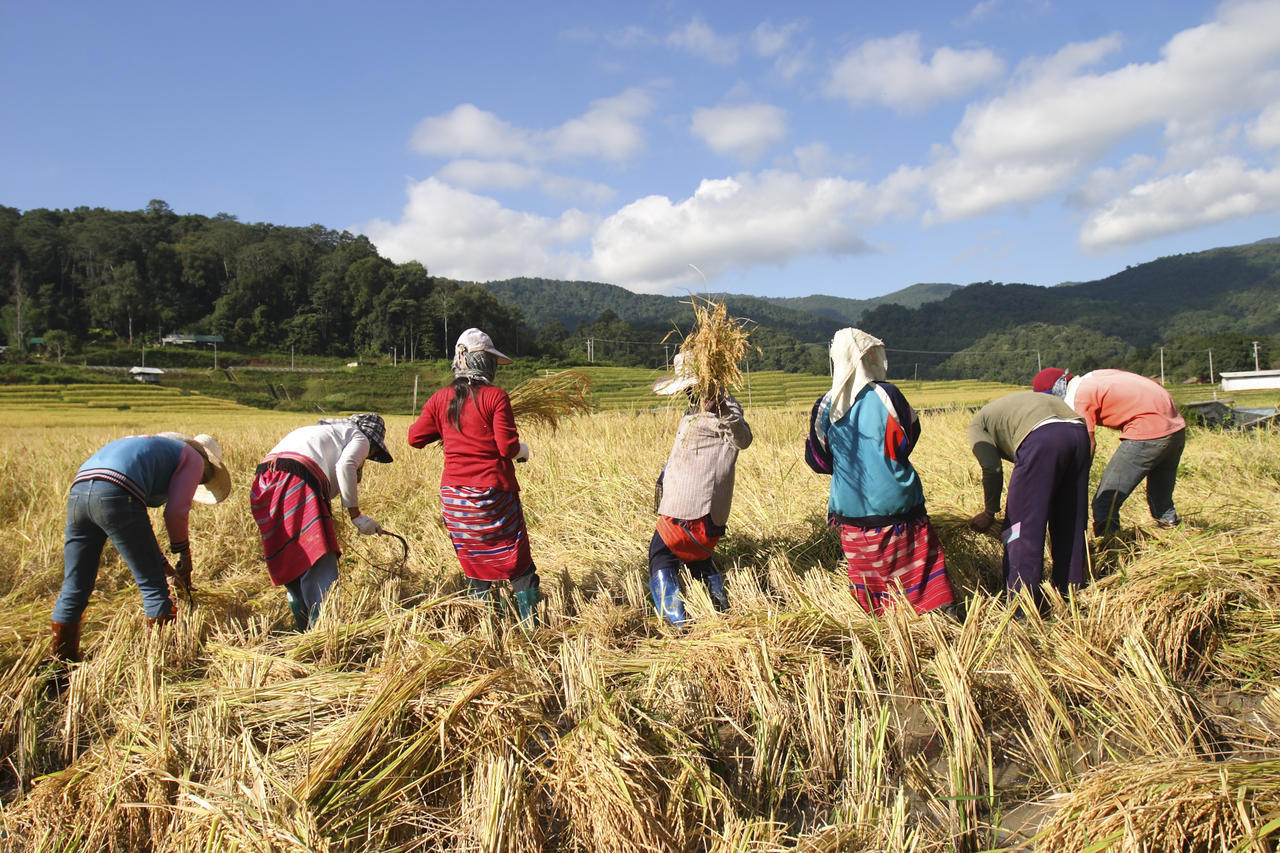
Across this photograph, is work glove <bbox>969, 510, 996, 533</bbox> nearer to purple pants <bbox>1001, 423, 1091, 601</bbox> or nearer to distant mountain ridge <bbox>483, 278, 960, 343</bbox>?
purple pants <bbox>1001, 423, 1091, 601</bbox>

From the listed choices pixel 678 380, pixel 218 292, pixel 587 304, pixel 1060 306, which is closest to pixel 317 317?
pixel 218 292

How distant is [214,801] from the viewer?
190cm

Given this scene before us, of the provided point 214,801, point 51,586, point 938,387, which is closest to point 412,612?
point 214,801

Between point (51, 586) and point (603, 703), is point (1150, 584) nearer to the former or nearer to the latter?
point (603, 703)

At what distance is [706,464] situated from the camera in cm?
315

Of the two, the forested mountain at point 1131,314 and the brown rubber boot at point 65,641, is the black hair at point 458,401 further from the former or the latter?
the forested mountain at point 1131,314

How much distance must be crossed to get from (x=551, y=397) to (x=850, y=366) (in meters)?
2.34

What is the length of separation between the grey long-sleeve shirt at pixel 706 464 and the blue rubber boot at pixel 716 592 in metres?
0.31

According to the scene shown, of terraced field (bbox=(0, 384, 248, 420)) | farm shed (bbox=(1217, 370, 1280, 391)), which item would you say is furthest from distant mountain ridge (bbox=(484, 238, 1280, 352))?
terraced field (bbox=(0, 384, 248, 420))

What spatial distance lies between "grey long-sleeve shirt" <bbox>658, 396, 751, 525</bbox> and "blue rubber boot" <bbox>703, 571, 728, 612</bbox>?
31cm

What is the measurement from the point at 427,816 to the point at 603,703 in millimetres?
600

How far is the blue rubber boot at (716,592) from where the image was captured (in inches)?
126

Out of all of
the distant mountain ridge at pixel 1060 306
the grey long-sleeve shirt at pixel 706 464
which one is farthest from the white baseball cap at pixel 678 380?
the distant mountain ridge at pixel 1060 306

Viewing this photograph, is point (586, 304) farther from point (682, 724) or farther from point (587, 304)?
point (682, 724)
